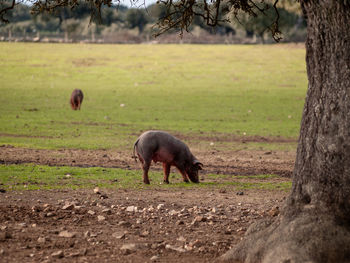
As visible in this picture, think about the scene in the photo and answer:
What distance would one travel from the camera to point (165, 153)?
40.8ft

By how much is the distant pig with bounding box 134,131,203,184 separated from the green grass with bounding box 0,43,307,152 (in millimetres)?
5790

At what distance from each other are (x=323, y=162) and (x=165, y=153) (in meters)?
6.27

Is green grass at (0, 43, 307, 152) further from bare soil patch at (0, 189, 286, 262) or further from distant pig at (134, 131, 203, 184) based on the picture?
bare soil patch at (0, 189, 286, 262)

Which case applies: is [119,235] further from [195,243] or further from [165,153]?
[165,153]

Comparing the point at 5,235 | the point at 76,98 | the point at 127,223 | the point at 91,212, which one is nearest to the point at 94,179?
the point at 91,212

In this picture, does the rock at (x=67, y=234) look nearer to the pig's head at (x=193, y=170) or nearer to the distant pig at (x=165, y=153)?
the distant pig at (x=165, y=153)

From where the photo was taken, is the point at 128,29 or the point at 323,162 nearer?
the point at 323,162

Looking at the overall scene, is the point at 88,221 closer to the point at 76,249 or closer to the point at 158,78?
the point at 76,249

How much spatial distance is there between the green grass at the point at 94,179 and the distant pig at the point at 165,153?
304 mm

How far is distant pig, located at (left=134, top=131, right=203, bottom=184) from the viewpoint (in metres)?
12.2

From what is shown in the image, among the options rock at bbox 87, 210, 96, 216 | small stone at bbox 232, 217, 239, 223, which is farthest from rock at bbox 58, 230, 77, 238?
small stone at bbox 232, 217, 239, 223

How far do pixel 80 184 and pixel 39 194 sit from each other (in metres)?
1.46

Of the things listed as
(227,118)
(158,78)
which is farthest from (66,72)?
(227,118)

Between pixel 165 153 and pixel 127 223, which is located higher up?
pixel 165 153
